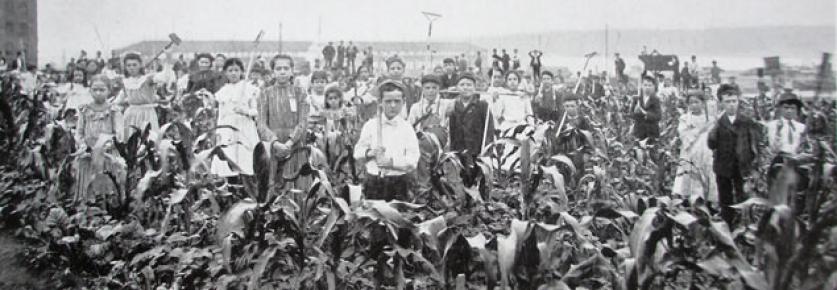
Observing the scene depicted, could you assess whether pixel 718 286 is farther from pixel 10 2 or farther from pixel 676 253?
pixel 10 2

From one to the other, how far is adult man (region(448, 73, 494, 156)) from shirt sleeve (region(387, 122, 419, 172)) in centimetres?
224

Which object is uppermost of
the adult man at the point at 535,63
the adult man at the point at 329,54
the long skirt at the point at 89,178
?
the adult man at the point at 329,54

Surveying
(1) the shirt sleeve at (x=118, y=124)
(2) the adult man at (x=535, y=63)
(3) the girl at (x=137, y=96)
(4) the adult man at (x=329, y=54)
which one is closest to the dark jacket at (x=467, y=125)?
(3) the girl at (x=137, y=96)

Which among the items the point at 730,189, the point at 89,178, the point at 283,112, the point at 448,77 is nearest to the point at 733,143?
the point at 730,189

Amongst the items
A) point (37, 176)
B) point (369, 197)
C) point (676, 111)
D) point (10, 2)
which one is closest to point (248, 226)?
point (369, 197)

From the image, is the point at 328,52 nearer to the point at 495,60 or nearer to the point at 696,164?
the point at 495,60

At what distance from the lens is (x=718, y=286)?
321 cm

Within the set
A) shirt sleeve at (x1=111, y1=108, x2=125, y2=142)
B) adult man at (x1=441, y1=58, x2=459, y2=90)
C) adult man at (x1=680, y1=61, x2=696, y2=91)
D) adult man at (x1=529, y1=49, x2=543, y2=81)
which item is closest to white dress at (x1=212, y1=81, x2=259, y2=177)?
shirt sleeve at (x1=111, y1=108, x2=125, y2=142)

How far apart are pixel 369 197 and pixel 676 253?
95.0 inches

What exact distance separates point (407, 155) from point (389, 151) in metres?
0.14

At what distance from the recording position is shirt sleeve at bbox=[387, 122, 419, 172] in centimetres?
465

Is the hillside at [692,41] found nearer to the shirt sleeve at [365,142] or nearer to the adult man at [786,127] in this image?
the adult man at [786,127]

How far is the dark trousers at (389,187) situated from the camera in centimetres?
464

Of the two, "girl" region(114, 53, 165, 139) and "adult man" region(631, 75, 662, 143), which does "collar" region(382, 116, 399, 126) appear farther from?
"adult man" region(631, 75, 662, 143)
